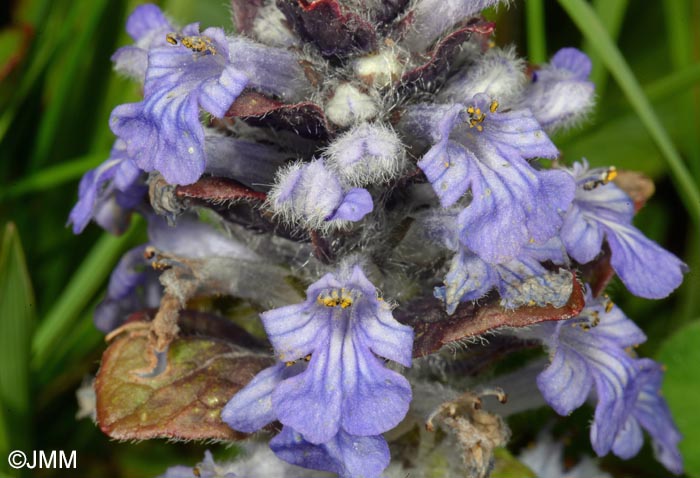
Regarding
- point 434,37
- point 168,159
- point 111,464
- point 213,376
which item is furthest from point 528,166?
point 111,464

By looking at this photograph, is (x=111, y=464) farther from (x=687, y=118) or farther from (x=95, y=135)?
(x=687, y=118)

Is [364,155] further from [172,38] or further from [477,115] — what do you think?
[172,38]

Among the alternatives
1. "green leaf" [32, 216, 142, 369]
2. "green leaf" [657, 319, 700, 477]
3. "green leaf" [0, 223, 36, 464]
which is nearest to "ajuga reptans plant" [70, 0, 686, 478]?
"green leaf" [0, 223, 36, 464]

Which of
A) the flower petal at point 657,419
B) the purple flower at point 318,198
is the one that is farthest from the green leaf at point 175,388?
the flower petal at point 657,419

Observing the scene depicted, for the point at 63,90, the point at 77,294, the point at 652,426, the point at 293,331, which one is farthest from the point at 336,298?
the point at 63,90

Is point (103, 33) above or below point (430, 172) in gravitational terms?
below

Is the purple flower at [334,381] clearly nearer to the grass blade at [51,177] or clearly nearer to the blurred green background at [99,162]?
the blurred green background at [99,162]
